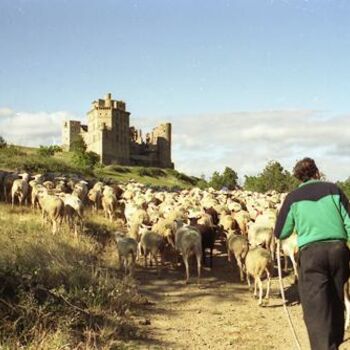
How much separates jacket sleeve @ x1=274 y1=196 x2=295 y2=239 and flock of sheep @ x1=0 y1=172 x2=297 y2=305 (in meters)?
4.73

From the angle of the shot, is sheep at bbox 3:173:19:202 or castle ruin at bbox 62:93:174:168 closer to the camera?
sheep at bbox 3:173:19:202

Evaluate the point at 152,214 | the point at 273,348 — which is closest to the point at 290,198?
the point at 273,348

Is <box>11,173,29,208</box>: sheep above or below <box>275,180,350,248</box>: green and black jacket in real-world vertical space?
above

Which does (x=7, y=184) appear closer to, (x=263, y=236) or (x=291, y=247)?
(x=263, y=236)

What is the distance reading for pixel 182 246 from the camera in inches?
500

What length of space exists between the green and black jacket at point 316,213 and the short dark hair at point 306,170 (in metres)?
0.10

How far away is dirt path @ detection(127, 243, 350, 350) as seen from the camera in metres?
8.23

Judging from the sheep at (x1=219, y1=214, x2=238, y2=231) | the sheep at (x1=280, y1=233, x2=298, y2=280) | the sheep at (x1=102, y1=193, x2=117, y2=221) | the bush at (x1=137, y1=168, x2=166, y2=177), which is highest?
the bush at (x1=137, y1=168, x2=166, y2=177)

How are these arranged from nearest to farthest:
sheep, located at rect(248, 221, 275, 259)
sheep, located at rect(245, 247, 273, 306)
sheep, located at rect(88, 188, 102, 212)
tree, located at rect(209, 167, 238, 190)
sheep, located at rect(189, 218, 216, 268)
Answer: sheep, located at rect(245, 247, 273, 306), sheep, located at rect(248, 221, 275, 259), sheep, located at rect(189, 218, 216, 268), sheep, located at rect(88, 188, 102, 212), tree, located at rect(209, 167, 238, 190)

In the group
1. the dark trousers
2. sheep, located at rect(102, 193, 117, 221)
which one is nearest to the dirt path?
the dark trousers

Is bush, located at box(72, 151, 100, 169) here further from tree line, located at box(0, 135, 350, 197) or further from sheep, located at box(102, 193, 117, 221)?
sheep, located at box(102, 193, 117, 221)

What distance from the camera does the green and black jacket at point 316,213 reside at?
554 centimetres

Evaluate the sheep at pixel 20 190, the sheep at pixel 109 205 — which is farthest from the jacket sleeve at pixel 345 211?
the sheep at pixel 20 190

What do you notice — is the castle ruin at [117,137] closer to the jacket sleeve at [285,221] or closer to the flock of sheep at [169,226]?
the flock of sheep at [169,226]
